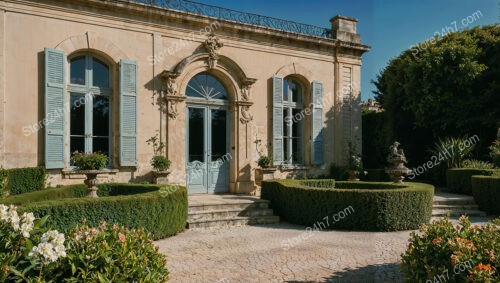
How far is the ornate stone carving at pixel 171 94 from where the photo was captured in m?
9.51

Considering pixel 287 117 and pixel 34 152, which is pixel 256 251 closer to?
pixel 34 152

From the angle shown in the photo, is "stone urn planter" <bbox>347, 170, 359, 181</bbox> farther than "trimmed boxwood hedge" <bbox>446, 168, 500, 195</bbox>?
Yes

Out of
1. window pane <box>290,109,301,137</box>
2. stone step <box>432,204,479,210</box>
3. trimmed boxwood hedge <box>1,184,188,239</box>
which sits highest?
window pane <box>290,109,301,137</box>

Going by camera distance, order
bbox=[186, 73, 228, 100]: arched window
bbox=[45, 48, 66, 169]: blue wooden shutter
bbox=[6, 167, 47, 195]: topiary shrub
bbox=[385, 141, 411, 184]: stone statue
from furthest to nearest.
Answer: bbox=[186, 73, 228, 100]: arched window
bbox=[385, 141, 411, 184]: stone statue
bbox=[45, 48, 66, 169]: blue wooden shutter
bbox=[6, 167, 47, 195]: topiary shrub

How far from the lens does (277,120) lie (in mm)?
11055

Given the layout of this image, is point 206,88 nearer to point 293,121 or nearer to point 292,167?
point 293,121

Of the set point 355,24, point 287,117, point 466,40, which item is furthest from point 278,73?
point 466,40

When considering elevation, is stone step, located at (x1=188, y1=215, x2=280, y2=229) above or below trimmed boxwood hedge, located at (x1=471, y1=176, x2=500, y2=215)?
below

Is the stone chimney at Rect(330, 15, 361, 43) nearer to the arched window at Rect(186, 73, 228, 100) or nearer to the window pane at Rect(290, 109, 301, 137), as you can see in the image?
the window pane at Rect(290, 109, 301, 137)

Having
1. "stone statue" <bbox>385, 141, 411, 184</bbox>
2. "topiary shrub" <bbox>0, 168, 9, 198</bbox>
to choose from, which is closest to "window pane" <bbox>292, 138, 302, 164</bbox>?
"stone statue" <bbox>385, 141, 411, 184</bbox>

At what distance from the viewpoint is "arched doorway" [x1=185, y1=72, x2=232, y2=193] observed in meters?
10.1

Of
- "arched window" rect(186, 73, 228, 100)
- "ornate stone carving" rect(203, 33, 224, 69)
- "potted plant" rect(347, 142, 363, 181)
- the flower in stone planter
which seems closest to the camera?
the flower in stone planter

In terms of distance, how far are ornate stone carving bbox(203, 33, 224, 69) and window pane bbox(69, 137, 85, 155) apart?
3668 mm

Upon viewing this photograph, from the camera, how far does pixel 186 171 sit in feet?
32.7
